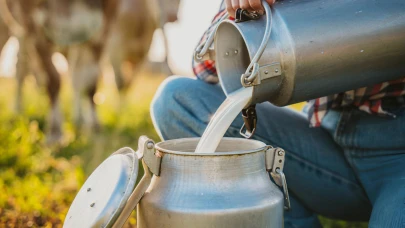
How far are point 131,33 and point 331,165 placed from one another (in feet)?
13.4

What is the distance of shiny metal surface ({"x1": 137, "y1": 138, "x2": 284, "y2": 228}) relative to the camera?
3.80 feet

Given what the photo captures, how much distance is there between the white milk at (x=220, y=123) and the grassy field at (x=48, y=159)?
777 millimetres

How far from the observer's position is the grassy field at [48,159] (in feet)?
6.96

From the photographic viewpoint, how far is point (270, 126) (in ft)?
5.51

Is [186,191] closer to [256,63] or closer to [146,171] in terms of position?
[146,171]

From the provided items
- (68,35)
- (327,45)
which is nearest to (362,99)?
(327,45)

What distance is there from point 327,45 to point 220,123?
275 mm

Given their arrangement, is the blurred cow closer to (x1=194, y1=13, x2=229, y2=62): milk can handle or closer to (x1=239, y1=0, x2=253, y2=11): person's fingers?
(x1=194, y1=13, x2=229, y2=62): milk can handle

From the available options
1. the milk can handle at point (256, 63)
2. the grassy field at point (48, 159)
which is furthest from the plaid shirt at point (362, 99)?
the grassy field at point (48, 159)

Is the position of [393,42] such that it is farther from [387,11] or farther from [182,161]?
[182,161]

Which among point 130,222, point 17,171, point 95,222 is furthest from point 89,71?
point 95,222

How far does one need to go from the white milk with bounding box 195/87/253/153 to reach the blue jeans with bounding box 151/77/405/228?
324 millimetres

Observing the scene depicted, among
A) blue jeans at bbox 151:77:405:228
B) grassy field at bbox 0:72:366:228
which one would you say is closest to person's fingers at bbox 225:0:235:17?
blue jeans at bbox 151:77:405:228

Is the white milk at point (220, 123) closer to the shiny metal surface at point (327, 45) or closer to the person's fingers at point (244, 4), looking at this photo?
the shiny metal surface at point (327, 45)
